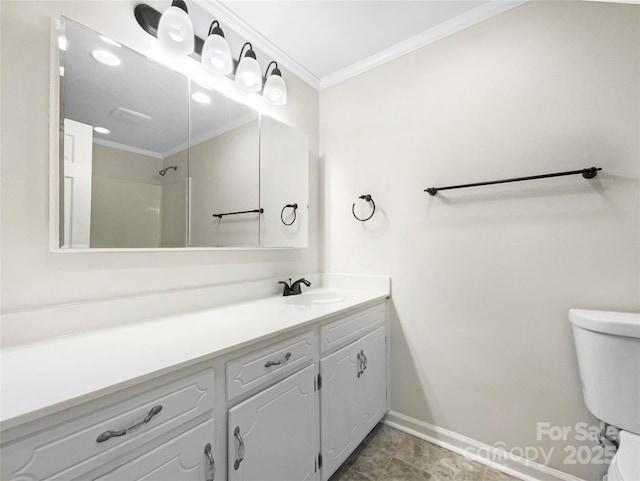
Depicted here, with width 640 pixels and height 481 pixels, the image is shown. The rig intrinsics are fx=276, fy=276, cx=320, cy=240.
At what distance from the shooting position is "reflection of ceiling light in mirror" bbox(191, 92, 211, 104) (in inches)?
53.8

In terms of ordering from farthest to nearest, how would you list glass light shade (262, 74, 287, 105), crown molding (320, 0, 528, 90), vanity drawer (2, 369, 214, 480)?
1. glass light shade (262, 74, 287, 105)
2. crown molding (320, 0, 528, 90)
3. vanity drawer (2, 369, 214, 480)

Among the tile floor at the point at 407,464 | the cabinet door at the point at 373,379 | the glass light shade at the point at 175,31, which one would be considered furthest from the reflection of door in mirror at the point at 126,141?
the tile floor at the point at 407,464

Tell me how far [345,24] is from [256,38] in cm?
54

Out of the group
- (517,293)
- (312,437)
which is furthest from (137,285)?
(517,293)

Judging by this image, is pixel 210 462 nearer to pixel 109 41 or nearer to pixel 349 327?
pixel 349 327

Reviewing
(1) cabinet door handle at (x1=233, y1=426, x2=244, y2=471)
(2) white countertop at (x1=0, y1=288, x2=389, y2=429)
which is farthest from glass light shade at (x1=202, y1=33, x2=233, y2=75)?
(1) cabinet door handle at (x1=233, y1=426, x2=244, y2=471)

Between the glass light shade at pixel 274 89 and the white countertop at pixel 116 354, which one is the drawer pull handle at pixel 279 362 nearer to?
the white countertop at pixel 116 354

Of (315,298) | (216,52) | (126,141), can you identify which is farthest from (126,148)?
(315,298)

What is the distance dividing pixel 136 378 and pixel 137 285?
0.63 meters

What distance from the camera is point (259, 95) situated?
1723 millimetres

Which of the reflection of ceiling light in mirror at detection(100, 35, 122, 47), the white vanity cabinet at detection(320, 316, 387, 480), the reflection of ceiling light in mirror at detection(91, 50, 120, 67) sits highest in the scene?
the reflection of ceiling light in mirror at detection(100, 35, 122, 47)

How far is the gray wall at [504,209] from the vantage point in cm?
121

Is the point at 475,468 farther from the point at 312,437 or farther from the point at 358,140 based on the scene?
the point at 358,140

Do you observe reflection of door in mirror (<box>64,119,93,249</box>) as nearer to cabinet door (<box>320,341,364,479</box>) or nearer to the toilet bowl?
cabinet door (<box>320,341,364,479</box>)
